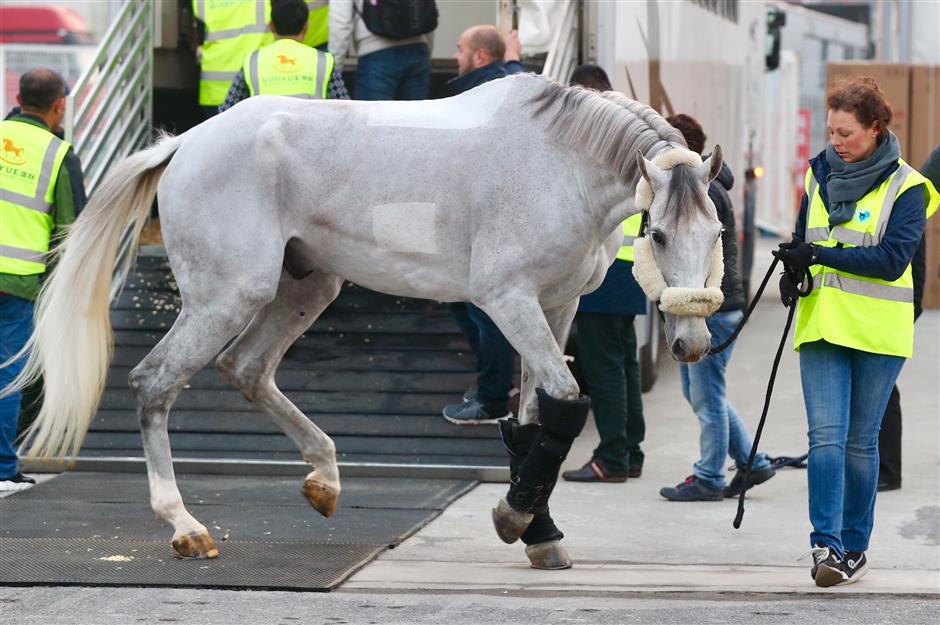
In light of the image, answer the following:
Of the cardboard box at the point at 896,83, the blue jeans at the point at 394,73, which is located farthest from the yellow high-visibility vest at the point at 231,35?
the cardboard box at the point at 896,83

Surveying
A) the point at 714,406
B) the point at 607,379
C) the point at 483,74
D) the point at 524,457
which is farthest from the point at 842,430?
the point at 483,74

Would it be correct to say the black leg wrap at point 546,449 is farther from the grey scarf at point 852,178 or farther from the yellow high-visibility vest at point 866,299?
the grey scarf at point 852,178

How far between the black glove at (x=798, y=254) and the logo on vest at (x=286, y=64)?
14.3ft

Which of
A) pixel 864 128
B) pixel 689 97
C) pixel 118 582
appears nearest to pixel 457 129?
pixel 864 128

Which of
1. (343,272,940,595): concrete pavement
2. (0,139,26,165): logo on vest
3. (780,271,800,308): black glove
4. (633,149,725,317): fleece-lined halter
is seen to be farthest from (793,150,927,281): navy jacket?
(0,139,26,165): logo on vest

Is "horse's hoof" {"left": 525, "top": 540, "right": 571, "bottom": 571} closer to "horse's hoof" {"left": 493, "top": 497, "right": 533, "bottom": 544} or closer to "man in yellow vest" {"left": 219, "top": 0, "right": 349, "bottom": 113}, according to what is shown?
"horse's hoof" {"left": 493, "top": 497, "right": 533, "bottom": 544}

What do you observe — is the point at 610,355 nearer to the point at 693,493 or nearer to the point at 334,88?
the point at 693,493

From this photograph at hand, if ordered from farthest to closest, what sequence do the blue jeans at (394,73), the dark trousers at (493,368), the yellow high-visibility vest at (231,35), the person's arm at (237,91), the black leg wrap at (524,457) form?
the yellow high-visibility vest at (231,35), the blue jeans at (394,73), the person's arm at (237,91), the dark trousers at (493,368), the black leg wrap at (524,457)

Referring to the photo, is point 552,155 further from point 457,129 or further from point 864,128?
point 864,128

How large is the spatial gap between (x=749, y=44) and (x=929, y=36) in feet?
9.35

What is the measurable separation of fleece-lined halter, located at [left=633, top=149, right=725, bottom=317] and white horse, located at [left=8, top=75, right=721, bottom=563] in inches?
5.8

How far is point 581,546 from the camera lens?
701cm

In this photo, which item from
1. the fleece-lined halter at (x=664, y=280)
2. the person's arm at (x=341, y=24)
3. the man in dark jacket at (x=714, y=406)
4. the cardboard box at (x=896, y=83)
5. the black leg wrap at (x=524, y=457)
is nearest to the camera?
the fleece-lined halter at (x=664, y=280)

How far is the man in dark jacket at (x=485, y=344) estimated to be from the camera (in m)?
8.86
